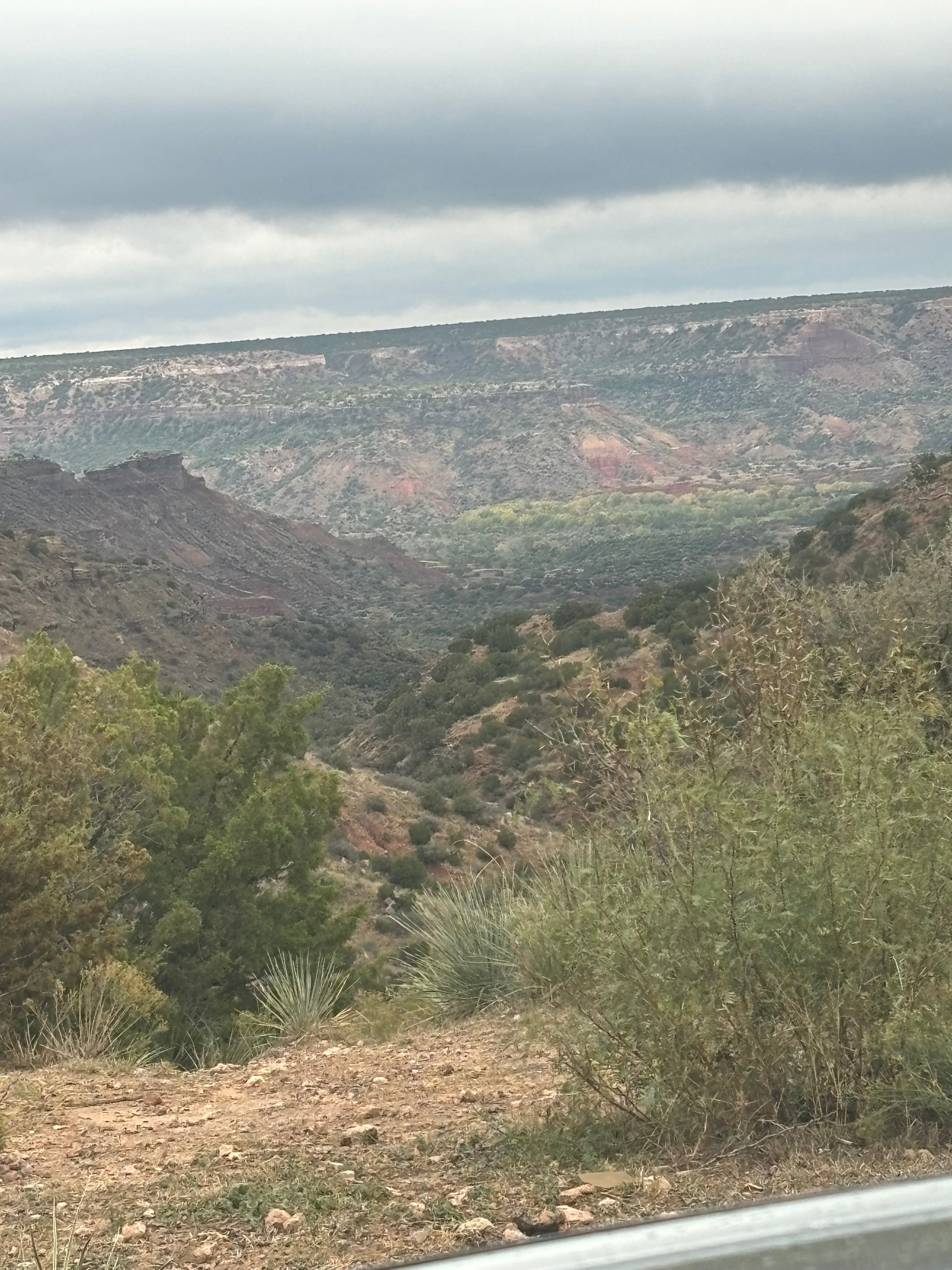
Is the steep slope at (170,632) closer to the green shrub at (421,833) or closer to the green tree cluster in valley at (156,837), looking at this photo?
the green shrub at (421,833)

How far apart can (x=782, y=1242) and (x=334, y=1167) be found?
2.88 metres

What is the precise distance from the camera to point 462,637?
182 feet

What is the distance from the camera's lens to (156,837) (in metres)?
15.5

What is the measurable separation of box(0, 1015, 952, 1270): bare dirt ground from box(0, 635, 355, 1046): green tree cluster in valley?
3.04 meters

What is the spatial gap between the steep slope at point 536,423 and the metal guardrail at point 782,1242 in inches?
6465

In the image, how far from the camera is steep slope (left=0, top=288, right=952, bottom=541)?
176 meters

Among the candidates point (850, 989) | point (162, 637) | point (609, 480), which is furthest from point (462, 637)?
point (609, 480)

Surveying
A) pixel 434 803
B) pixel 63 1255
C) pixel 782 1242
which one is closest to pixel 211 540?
pixel 434 803

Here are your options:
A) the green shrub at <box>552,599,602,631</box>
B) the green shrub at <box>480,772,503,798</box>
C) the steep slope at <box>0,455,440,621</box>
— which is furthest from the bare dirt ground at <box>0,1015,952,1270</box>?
the steep slope at <box>0,455,440,621</box>

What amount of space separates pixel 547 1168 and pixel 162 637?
200ft

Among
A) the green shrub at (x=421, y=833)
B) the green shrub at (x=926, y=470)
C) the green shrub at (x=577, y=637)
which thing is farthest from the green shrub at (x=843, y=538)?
the green shrub at (x=421, y=833)

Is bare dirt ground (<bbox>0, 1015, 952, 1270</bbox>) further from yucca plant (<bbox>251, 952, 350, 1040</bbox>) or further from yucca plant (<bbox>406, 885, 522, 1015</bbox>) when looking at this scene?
yucca plant (<bbox>406, 885, 522, 1015</bbox>)

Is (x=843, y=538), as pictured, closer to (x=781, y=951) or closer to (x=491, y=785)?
(x=491, y=785)

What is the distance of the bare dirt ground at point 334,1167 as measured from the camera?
441 centimetres
